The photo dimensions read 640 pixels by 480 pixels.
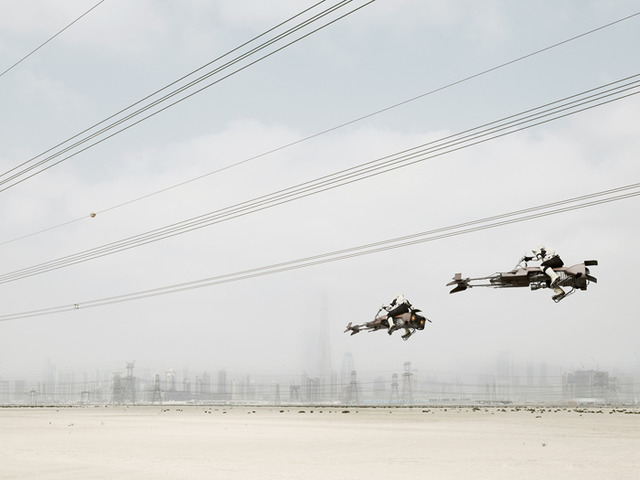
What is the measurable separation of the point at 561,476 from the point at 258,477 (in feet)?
44.2

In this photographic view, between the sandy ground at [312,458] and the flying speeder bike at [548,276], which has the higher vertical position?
the flying speeder bike at [548,276]

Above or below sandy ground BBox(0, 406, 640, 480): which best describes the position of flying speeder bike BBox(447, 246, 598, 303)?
above

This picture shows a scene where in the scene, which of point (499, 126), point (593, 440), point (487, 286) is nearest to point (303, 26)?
point (499, 126)

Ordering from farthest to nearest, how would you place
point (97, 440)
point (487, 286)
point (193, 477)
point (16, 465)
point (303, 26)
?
point (97, 440) → point (487, 286) → point (16, 465) → point (193, 477) → point (303, 26)

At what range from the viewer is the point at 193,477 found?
26.8 metres

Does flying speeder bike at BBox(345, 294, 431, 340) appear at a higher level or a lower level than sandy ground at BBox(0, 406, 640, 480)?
higher

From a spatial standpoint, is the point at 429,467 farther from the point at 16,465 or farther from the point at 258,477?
the point at 16,465

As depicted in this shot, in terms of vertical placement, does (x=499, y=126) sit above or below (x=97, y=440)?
above

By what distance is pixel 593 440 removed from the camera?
5262 centimetres

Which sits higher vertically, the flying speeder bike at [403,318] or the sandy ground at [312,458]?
the flying speeder bike at [403,318]

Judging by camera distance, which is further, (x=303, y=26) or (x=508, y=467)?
(x=508, y=467)

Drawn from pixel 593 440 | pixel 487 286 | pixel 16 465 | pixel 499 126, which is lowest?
pixel 593 440

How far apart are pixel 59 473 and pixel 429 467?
17.1 metres

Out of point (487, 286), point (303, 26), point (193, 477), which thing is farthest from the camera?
point (487, 286)
